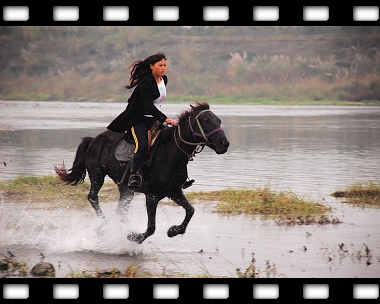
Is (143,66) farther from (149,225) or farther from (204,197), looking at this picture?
(204,197)

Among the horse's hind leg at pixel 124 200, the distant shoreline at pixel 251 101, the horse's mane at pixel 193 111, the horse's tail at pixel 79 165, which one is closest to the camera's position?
the horse's mane at pixel 193 111

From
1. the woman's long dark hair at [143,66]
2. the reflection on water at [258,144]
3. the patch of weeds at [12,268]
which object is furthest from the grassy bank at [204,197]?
the patch of weeds at [12,268]

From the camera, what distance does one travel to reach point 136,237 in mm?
11008

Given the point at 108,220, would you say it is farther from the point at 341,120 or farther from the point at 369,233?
the point at 341,120

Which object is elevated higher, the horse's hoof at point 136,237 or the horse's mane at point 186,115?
the horse's mane at point 186,115

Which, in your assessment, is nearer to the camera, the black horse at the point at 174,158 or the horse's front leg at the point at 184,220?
the black horse at the point at 174,158

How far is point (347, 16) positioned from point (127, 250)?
4280 millimetres

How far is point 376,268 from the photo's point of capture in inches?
398

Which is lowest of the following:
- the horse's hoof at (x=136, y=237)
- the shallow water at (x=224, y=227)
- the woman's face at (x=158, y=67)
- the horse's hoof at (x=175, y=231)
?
the shallow water at (x=224, y=227)

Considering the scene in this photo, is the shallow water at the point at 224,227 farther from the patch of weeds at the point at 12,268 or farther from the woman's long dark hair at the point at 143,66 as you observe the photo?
the woman's long dark hair at the point at 143,66

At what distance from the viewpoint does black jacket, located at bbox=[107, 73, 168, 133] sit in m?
11.0

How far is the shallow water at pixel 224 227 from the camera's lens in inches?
410

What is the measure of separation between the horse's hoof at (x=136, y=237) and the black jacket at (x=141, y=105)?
1384 millimetres

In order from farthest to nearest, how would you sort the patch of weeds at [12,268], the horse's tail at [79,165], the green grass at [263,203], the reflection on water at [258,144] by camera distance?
the reflection on water at [258,144], the green grass at [263,203], the horse's tail at [79,165], the patch of weeds at [12,268]
